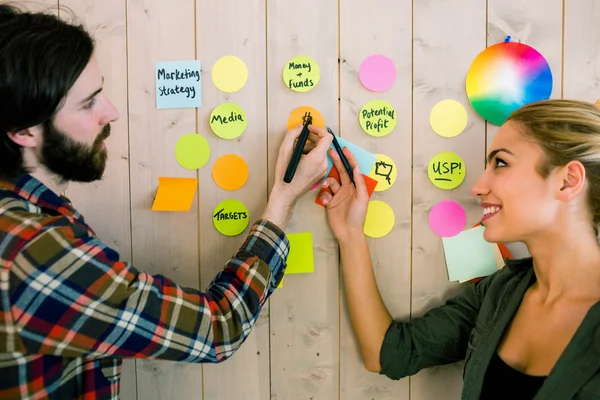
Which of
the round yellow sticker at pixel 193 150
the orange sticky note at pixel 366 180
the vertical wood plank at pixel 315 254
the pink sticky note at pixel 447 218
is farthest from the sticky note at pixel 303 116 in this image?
the pink sticky note at pixel 447 218

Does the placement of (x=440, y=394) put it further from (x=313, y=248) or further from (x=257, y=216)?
(x=257, y=216)

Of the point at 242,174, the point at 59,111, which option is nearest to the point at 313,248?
the point at 242,174

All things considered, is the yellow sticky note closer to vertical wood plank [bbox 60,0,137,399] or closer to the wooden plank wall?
the wooden plank wall

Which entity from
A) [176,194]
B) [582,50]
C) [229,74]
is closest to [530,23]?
[582,50]

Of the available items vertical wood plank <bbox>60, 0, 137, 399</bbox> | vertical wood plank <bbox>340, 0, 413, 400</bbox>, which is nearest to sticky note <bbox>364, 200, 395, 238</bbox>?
vertical wood plank <bbox>340, 0, 413, 400</bbox>

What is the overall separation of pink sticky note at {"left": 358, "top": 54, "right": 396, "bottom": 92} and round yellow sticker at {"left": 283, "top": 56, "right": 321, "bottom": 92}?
115 millimetres

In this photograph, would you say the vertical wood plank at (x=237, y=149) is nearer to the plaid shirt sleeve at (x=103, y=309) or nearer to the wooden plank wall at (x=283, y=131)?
the wooden plank wall at (x=283, y=131)

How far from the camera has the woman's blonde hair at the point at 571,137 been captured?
A: 0.84 meters

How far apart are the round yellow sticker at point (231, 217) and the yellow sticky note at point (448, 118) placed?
55cm

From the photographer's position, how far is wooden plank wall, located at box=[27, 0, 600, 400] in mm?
1099

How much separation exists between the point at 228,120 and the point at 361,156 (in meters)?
0.36

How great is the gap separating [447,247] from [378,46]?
21.7 inches

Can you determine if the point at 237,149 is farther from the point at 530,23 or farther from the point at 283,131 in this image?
the point at 530,23

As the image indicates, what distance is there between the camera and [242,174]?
1.15 metres
